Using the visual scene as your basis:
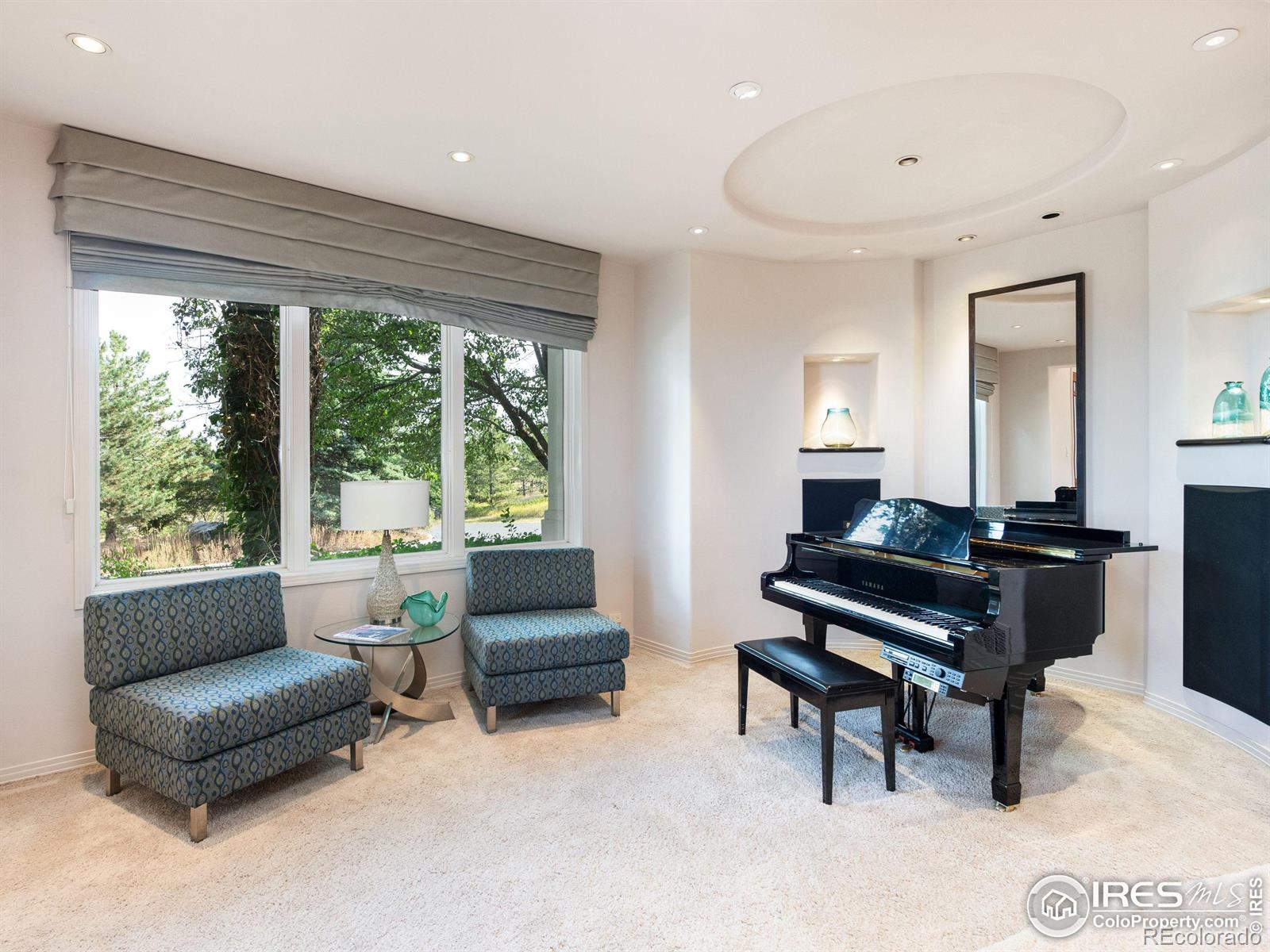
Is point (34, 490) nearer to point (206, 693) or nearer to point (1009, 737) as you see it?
point (206, 693)

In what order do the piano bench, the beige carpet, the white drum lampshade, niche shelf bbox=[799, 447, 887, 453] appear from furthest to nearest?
1. niche shelf bbox=[799, 447, 887, 453]
2. the white drum lampshade
3. the piano bench
4. the beige carpet

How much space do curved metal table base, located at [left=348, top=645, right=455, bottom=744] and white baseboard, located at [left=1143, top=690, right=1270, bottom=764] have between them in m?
3.57

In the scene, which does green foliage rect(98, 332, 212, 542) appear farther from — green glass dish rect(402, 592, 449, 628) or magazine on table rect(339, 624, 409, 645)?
green glass dish rect(402, 592, 449, 628)

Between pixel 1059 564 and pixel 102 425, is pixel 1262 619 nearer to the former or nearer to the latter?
pixel 1059 564

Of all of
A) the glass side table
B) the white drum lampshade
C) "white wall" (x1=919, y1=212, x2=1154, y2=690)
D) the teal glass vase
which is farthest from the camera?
"white wall" (x1=919, y1=212, x2=1154, y2=690)

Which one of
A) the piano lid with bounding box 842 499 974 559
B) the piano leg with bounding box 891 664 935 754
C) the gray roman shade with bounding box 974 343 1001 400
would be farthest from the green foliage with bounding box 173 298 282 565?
the gray roman shade with bounding box 974 343 1001 400

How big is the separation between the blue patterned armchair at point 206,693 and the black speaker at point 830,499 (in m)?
2.98

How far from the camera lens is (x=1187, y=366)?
3254mm

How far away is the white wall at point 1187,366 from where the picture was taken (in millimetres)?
2887

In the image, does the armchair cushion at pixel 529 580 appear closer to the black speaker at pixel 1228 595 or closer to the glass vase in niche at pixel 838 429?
the glass vase in niche at pixel 838 429

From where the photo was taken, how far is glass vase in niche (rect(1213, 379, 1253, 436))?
3064 mm

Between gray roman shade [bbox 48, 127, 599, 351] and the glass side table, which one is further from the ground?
gray roman shade [bbox 48, 127, 599, 351]

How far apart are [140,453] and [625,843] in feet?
8.78

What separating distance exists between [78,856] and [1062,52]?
164 inches
